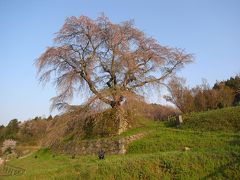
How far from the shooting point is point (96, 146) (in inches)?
747

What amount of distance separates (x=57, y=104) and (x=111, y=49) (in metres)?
6.18

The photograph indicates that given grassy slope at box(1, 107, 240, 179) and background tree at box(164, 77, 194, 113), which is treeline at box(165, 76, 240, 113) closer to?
background tree at box(164, 77, 194, 113)

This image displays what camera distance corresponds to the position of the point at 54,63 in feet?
74.4

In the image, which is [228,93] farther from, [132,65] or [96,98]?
[96,98]

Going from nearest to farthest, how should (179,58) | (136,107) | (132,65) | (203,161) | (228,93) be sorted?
(203,161), (136,107), (132,65), (179,58), (228,93)

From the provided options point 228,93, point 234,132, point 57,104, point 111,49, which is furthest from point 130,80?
point 228,93

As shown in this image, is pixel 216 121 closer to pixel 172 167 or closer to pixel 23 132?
pixel 172 167

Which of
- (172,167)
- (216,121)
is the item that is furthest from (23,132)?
(172,167)

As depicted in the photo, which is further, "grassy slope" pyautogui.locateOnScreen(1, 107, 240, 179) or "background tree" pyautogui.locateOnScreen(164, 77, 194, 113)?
"background tree" pyautogui.locateOnScreen(164, 77, 194, 113)

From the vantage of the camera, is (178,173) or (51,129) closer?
(178,173)

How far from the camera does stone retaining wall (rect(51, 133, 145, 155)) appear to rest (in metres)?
17.5

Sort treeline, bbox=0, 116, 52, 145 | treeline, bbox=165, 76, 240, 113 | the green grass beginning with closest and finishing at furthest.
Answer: the green grass < treeline, bbox=165, 76, 240, 113 < treeline, bbox=0, 116, 52, 145

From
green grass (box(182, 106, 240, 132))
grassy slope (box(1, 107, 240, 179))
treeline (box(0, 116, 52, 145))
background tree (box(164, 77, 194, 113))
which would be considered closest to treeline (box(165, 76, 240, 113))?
background tree (box(164, 77, 194, 113))

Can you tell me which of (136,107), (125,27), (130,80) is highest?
(125,27)
